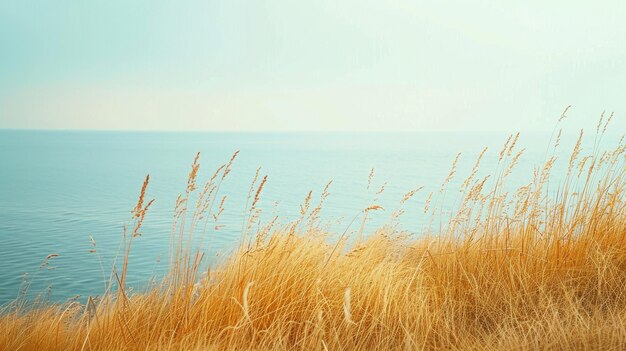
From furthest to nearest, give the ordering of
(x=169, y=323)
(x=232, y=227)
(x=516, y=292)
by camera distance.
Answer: (x=232, y=227)
(x=516, y=292)
(x=169, y=323)

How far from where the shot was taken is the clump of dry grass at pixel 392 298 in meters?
2.82

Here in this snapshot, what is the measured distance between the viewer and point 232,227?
47.4 feet

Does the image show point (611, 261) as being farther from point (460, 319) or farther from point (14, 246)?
point (14, 246)

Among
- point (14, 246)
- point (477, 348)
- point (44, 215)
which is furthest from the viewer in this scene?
point (44, 215)

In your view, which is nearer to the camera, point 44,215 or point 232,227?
point 232,227

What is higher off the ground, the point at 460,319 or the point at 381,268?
the point at 381,268

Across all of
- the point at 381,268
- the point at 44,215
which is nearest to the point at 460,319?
the point at 381,268

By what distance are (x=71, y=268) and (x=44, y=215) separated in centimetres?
840

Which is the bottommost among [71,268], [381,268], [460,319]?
[71,268]

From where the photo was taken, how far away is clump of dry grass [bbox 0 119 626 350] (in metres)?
2.82

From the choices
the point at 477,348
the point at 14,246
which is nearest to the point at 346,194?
the point at 14,246

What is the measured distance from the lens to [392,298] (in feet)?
10.5

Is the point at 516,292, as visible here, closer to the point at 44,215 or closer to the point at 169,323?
the point at 169,323

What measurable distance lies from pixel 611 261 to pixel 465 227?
1116 millimetres
